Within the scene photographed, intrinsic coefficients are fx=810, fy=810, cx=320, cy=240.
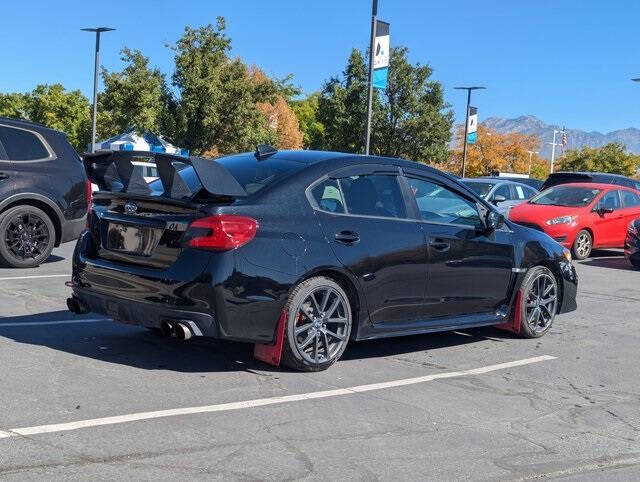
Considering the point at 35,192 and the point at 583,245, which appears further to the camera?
the point at 583,245

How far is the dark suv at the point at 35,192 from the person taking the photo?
10062mm

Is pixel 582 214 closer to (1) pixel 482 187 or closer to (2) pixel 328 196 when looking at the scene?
(1) pixel 482 187

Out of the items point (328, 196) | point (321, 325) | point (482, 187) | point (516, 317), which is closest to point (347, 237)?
point (328, 196)

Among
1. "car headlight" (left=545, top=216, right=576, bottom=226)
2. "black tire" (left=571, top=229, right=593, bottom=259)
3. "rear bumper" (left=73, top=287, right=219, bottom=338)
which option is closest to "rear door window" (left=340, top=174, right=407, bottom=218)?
"rear bumper" (left=73, top=287, right=219, bottom=338)

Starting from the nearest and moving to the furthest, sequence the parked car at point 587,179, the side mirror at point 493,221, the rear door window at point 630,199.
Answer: the side mirror at point 493,221 → the rear door window at point 630,199 → the parked car at point 587,179

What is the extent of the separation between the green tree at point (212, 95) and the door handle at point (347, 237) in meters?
35.9

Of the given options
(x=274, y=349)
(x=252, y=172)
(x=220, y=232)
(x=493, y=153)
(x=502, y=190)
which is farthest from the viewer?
(x=493, y=153)

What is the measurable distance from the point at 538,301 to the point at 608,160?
7316cm

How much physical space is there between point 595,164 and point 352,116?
37.0 meters

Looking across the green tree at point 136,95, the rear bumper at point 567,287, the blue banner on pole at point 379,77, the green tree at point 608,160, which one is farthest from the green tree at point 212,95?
the green tree at point 608,160

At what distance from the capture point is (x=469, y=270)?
6.76 metres

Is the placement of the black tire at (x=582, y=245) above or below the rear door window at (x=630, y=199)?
below

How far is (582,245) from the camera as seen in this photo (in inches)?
621

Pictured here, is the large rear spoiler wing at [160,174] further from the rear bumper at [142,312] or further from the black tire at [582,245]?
the black tire at [582,245]
